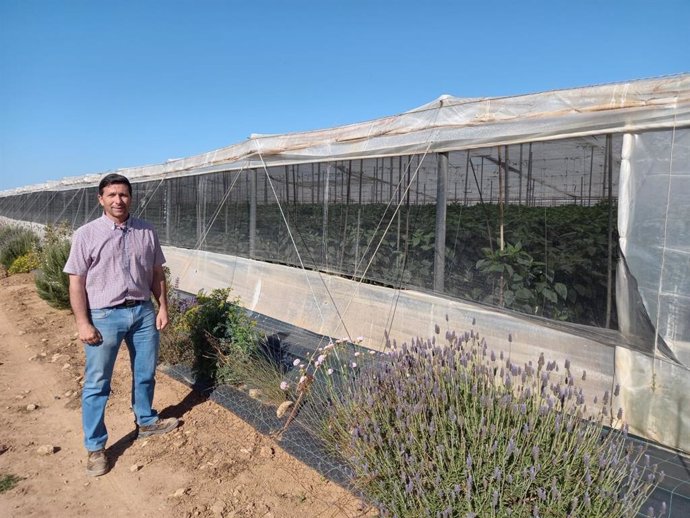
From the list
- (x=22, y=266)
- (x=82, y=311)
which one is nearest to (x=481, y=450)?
(x=82, y=311)

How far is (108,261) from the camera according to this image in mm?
3045

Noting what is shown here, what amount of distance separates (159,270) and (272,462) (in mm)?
1500

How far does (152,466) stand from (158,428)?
0.40 m

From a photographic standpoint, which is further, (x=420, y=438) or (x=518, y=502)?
(x=420, y=438)

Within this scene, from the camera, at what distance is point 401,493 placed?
1.96m

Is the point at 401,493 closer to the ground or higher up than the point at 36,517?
higher up

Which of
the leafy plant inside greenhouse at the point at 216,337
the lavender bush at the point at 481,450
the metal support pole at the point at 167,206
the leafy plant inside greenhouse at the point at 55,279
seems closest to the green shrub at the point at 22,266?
the metal support pole at the point at 167,206

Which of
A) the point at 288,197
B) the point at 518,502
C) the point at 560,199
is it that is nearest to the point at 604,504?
the point at 518,502

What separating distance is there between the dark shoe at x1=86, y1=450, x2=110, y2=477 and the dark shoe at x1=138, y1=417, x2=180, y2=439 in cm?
37

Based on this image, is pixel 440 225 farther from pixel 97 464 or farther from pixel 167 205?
pixel 167 205

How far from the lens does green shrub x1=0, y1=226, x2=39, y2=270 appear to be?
11.8m

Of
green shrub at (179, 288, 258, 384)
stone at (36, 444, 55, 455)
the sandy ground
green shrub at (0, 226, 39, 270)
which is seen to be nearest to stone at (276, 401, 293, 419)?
the sandy ground

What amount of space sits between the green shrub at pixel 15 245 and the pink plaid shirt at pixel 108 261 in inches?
397

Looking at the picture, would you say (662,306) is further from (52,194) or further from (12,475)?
(52,194)
